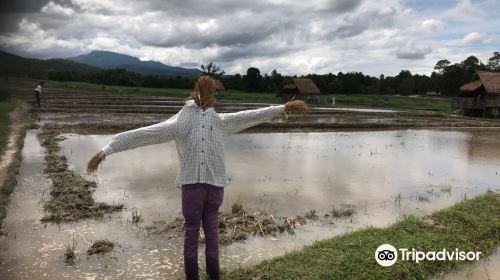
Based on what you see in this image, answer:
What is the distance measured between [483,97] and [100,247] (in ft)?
108

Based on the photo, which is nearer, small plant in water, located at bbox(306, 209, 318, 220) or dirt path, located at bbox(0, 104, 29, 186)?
small plant in water, located at bbox(306, 209, 318, 220)

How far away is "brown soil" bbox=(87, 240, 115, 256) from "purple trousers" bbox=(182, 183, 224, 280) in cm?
154

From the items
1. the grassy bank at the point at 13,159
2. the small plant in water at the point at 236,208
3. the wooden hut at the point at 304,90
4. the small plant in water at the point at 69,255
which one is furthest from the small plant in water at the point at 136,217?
the wooden hut at the point at 304,90

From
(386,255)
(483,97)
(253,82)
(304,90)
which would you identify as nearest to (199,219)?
(386,255)

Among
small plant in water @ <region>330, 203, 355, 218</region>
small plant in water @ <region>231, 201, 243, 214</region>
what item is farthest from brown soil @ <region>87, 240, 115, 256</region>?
small plant in water @ <region>330, 203, 355, 218</region>

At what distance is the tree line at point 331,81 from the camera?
189 ft

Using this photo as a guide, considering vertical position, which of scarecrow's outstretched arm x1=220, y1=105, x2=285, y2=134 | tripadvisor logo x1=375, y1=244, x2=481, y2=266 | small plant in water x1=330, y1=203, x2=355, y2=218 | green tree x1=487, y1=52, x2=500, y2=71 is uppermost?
green tree x1=487, y1=52, x2=500, y2=71

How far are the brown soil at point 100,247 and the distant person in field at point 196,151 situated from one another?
5.08 feet

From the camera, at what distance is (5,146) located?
36.8 feet

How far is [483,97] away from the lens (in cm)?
3125

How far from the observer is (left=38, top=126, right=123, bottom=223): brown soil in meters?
5.85

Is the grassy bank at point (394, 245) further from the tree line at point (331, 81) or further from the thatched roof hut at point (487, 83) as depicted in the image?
the tree line at point (331, 81)

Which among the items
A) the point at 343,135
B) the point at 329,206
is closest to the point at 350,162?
the point at 329,206

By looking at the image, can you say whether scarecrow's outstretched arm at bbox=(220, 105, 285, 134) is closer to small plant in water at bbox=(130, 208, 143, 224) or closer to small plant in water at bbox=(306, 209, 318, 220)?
small plant in water at bbox=(130, 208, 143, 224)
